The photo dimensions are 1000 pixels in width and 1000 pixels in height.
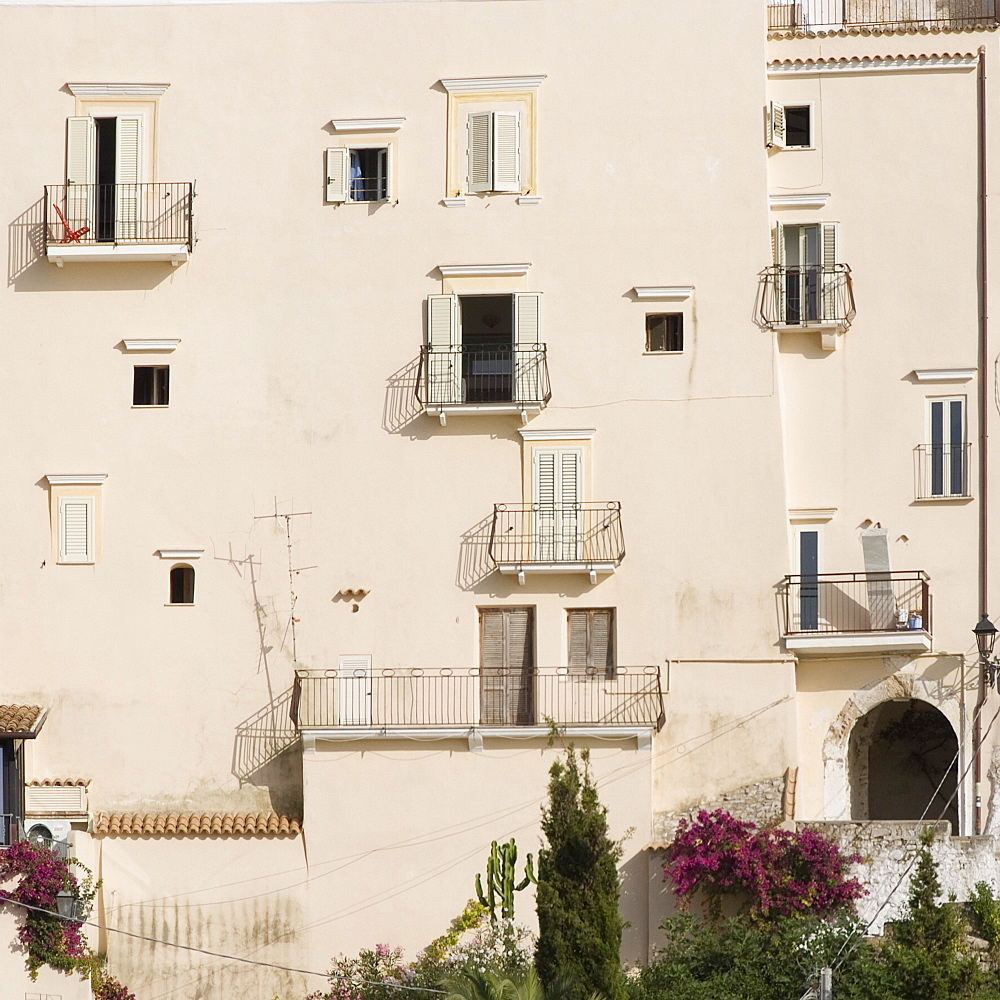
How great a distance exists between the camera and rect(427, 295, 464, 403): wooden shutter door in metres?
40.0

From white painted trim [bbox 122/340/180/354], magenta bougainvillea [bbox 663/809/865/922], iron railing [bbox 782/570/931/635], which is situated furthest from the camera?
white painted trim [bbox 122/340/180/354]

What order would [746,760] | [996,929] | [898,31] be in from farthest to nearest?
1. [898,31]
2. [746,760]
3. [996,929]

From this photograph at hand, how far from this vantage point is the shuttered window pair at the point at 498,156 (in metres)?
40.5

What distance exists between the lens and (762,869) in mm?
36000

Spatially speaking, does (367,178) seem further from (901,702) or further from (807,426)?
(901,702)

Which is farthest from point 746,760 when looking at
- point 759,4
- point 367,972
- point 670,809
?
point 759,4

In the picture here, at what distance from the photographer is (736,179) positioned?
4031 cm

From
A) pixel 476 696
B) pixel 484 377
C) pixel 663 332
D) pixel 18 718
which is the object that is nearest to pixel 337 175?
pixel 484 377

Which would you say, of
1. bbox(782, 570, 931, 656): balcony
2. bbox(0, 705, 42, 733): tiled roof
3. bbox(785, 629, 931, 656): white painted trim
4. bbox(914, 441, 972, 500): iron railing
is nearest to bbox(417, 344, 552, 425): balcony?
bbox(782, 570, 931, 656): balcony

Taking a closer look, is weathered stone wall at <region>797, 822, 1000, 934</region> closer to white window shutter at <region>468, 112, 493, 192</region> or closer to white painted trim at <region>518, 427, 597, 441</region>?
white painted trim at <region>518, 427, 597, 441</region>

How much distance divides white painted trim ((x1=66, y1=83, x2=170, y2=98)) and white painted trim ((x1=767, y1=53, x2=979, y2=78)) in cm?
1070

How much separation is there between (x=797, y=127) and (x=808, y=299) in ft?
10.6

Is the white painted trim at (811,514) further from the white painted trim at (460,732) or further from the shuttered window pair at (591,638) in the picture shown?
the white painted trim at (460,732)

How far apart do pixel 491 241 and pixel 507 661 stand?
721cm
